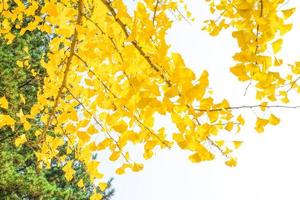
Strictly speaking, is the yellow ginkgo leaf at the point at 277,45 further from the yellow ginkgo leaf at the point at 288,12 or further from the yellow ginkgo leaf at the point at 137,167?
the yellow ginkgo leaf at the point at 137,167

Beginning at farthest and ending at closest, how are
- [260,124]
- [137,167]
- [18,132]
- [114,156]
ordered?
[18,132]
[137,167]
[114,156]
[260,124]

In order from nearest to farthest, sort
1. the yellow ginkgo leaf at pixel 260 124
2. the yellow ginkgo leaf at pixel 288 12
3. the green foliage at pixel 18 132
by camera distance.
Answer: the yellow ginkgo leaf at pixel 288 12, the yellow ginkgo leaf at pixel 260 124, the green foliage at pixel 18 132

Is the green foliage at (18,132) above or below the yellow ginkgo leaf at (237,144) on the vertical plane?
above

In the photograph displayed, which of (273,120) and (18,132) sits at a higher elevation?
(18,132)

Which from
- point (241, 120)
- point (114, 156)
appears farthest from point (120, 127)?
point (241, 120)

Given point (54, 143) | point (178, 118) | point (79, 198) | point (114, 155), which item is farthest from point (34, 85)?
point (178, 118)

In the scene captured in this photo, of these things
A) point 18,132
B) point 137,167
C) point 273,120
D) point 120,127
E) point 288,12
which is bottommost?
point 120,127

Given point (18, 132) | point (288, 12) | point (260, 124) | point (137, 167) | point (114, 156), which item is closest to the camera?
point (288, 12)

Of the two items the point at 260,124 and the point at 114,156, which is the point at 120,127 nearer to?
the point at 114,156

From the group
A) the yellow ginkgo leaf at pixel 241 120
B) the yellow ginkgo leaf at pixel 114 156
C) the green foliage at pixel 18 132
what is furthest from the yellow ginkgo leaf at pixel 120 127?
the green foliage at pixel 18 132

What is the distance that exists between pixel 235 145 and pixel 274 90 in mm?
389

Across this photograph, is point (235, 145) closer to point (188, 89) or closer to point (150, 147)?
point (150, 147)

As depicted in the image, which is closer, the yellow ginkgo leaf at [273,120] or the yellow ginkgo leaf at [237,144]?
the yellow ginkgo leaf at [273,120]

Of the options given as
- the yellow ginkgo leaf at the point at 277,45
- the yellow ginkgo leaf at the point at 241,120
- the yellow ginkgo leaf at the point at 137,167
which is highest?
the yellow ginkgo leaf at the point at 277,45
